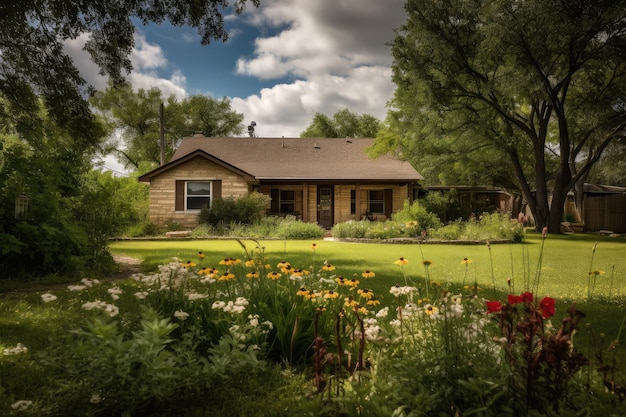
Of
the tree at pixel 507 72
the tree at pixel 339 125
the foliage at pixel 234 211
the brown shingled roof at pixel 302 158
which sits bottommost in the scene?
the foliage at pixel 234 211

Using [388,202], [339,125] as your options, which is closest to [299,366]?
[388,202]

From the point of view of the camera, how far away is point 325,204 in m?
24.4

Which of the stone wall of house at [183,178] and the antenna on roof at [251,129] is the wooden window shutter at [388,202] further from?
the antenna on roof at [251,129]

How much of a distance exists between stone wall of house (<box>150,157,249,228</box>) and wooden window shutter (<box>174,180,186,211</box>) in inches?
5.5

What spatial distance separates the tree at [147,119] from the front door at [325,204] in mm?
18572

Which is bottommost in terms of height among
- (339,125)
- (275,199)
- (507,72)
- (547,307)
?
(547,307)

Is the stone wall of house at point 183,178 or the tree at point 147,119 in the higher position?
the tree at point 147,119

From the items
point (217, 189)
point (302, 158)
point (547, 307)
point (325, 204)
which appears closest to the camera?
point (547, 307)

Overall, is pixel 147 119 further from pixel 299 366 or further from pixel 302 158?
pixel 299 366

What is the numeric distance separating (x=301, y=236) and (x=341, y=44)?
10545mm

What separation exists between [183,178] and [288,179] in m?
5.62

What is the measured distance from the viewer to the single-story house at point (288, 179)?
20.7m

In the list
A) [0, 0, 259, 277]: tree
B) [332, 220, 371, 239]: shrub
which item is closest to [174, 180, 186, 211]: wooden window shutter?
[332, 220, 371, 239]: shrub

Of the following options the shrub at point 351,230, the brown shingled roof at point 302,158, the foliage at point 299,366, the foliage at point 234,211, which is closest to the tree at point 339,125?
the brown shingled roof at point 302,158
